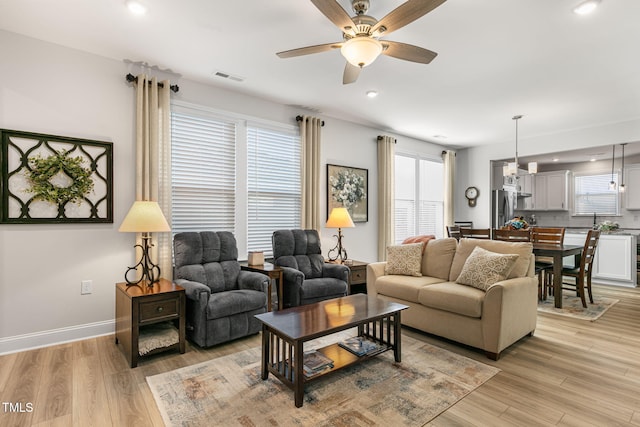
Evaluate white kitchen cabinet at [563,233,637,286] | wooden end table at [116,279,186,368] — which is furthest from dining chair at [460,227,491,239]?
wooden end table at [116,279,186,368]

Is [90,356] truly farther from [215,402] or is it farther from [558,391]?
[558,391]

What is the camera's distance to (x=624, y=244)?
18.9 feet

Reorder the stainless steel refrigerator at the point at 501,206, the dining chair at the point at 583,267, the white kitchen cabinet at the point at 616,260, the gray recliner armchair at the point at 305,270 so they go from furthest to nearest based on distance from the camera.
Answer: the stainless steel refrigerator at the point at 501,206 < the white kitchen cabinet at the point at 616,260 < the dining chair at the point at 583,267 < the gray recliner armchair at the point at 305,270

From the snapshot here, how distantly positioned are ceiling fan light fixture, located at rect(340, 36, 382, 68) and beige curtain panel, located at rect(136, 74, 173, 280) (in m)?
2.29

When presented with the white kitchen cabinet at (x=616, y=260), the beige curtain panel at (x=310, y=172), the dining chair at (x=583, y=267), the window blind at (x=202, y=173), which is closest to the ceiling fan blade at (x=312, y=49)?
the window blind at (x=202, y=173)

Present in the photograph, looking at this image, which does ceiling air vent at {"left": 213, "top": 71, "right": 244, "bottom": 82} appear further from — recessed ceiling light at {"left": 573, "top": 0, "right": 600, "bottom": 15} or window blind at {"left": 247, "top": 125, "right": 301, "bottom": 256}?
recessed ceiling light at {"left": 573, "top": 0, "right": 600, "bottom": 15}

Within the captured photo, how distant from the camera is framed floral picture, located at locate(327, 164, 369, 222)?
5.20m

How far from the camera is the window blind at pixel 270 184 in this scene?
14.5 feet

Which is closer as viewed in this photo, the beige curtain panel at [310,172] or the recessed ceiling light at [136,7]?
the recessed ceiling light at [136,7]

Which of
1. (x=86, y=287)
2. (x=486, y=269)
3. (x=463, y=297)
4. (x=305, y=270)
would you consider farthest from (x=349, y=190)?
(x=86, y=287)

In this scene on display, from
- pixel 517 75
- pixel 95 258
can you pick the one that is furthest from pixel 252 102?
pixel 517 75

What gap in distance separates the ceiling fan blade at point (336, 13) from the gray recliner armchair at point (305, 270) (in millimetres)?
2447

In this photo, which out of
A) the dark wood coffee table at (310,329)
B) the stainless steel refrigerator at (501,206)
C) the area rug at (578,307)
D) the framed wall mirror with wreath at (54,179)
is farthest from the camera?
the stainless steel refrigerator at (501,206)

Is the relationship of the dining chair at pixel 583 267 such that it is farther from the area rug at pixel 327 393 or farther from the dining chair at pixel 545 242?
the area rug at pixel 327 393
